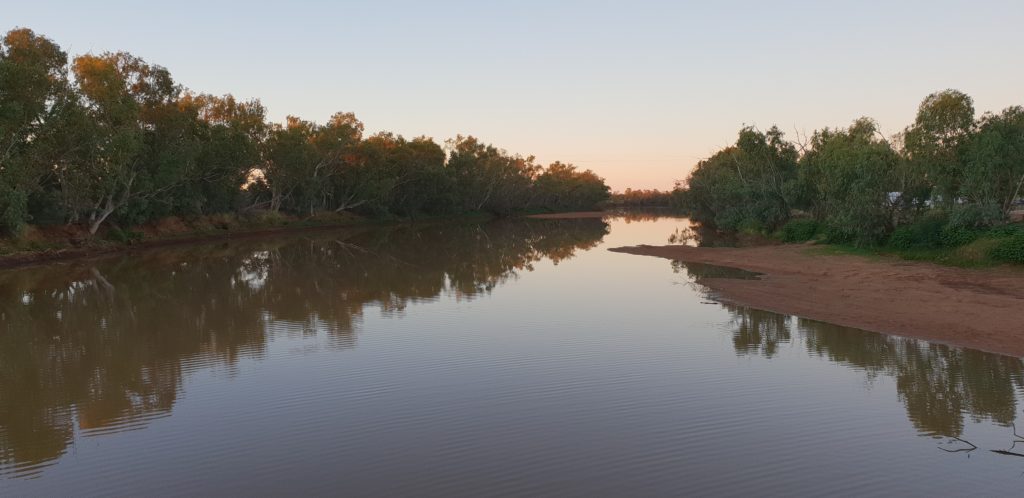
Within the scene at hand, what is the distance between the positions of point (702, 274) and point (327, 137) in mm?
49376

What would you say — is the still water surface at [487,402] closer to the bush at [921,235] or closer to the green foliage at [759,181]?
the bush at [921,235]

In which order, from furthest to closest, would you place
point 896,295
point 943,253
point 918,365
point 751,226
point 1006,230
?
1. point 751,226
2. point 943,253
3. point 1006,230
4. point 896,295
5. point 918,365

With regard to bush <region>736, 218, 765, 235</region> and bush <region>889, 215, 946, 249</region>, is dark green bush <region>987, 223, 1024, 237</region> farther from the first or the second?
bush <region>736, 218, 765, 235</region>

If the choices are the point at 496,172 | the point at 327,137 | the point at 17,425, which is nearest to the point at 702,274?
the point at 17,425

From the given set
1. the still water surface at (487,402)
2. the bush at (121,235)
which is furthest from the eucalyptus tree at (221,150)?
the still water surface at (487,402)

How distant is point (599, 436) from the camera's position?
29.0 ft

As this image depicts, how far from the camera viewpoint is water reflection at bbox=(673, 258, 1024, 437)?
390 inches

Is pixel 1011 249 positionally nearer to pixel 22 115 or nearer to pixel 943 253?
pixel 943 253

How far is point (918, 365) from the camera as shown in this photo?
12641mm

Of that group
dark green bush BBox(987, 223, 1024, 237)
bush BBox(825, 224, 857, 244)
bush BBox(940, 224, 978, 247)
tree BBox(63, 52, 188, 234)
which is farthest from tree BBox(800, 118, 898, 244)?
tree BBox(63, 52, 188, 234)

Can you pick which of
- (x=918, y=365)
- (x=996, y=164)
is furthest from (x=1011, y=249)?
(x=918, y=365)

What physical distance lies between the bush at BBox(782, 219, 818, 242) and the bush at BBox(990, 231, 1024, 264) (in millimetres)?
14844

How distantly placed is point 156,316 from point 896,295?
2297 centimetres

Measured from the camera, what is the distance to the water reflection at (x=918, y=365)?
991 cm
